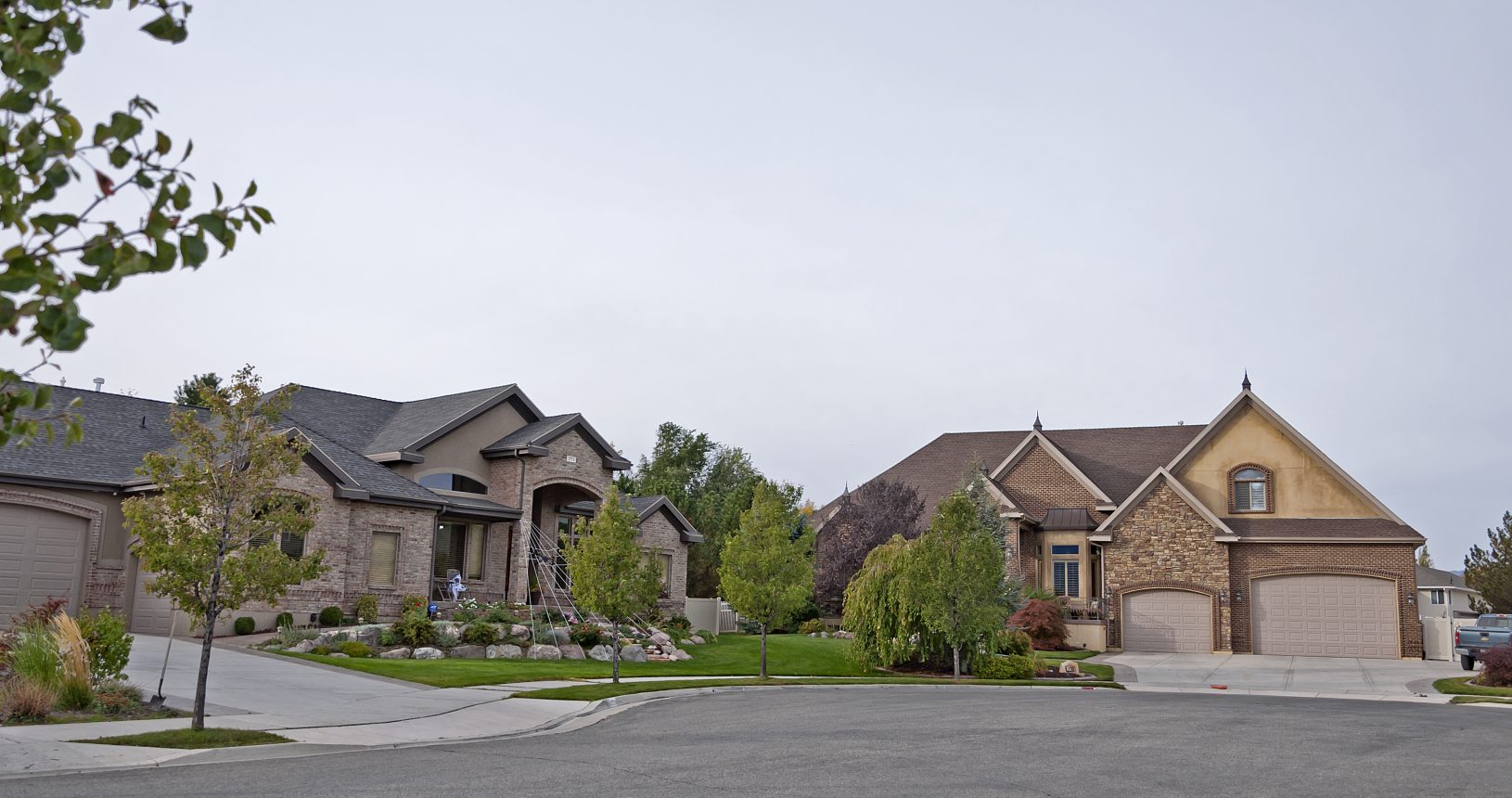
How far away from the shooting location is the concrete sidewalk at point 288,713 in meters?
11.8

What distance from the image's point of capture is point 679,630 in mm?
33406

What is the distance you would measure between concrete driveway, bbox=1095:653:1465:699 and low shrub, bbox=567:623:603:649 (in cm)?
1319

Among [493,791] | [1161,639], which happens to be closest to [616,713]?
[493,791]

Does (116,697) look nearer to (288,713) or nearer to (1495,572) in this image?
(288,713)

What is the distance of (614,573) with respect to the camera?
23.3 metres

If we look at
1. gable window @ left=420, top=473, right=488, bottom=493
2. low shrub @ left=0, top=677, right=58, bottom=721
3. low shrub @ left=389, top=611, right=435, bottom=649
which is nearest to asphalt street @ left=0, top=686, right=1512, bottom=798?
low shrub @ left=0, top=677, right=58, bottom=721

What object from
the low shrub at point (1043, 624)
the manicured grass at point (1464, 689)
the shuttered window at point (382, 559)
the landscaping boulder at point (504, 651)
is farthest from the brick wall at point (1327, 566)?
the shuttered window at point (382, 559)

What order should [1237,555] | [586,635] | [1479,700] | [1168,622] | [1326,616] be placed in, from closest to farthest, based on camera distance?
[1479,700] → [586,635] → [1326,616] → [1237,555] → [1168,622]

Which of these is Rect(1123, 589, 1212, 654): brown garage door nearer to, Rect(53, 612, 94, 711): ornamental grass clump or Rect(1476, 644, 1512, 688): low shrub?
Rect(1476, 644, 1512, 688): low shrub

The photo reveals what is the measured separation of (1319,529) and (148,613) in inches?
1363

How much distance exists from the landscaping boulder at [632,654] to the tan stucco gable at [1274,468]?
22.1 metres

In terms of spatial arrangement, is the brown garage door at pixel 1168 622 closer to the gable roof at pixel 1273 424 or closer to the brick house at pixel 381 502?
the gable roof at pixel 1273 424

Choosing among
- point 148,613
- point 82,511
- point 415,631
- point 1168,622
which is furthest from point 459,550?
point 1168,622

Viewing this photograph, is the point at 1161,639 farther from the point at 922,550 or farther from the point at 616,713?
the point at 616,713
